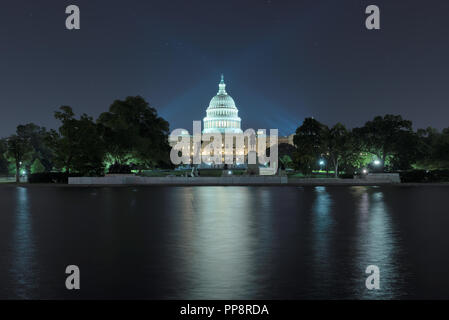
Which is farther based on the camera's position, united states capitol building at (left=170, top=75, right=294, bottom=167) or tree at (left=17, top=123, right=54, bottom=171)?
united states capitol building at (left=170, top=75, right=294, bottom=167)

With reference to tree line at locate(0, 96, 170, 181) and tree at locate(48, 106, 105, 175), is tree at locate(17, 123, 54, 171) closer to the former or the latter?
tree line at locate(0, 96, 170, 181)

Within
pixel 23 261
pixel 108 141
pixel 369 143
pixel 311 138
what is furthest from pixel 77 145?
pixel 23 261

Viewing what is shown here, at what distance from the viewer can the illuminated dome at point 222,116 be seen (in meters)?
183

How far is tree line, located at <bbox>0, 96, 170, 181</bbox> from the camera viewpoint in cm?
6178

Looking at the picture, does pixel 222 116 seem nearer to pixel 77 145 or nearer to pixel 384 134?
pixel 384 134

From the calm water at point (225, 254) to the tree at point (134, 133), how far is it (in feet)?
139

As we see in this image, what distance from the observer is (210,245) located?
571 inches

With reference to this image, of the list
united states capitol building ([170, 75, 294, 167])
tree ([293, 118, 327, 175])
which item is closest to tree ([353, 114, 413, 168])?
tree ([293, 118, 327, 175])

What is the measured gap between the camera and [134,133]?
218ft

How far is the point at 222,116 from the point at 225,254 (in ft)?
562

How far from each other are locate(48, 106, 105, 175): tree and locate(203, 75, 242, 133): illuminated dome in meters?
118

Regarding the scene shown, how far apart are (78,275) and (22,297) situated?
1593 millimetres
